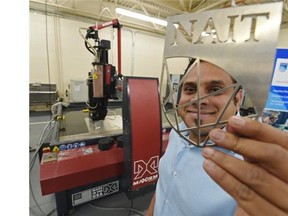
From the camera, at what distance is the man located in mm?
406

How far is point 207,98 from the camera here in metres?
0.44

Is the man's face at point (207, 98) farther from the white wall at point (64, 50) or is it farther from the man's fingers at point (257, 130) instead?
the white wall at point (64, 50)

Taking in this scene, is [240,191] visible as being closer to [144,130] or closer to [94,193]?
[144,130]

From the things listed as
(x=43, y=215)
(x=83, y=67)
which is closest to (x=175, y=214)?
(x=43, y=215)

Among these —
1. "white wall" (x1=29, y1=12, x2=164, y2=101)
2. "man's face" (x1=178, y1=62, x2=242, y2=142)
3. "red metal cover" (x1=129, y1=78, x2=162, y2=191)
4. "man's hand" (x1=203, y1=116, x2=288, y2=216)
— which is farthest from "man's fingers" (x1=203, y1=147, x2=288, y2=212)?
"white wall" (x1=29, y1=12, x2=164, y2=101)

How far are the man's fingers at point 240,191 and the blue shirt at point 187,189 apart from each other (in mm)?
297

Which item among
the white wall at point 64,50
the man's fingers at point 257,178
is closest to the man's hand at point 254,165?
the man's fingers at point 257,178

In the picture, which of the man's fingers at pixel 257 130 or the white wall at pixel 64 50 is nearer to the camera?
the man's fingers at pixel 257 130

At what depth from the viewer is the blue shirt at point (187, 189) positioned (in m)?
0.59

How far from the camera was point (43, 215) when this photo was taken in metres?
1.73

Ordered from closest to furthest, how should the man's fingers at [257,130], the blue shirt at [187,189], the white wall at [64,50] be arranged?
the man's fingers at [257,130]
the blue shirt at [187,189]
the white wall at [64,50]

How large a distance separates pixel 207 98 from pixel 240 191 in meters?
0.22
